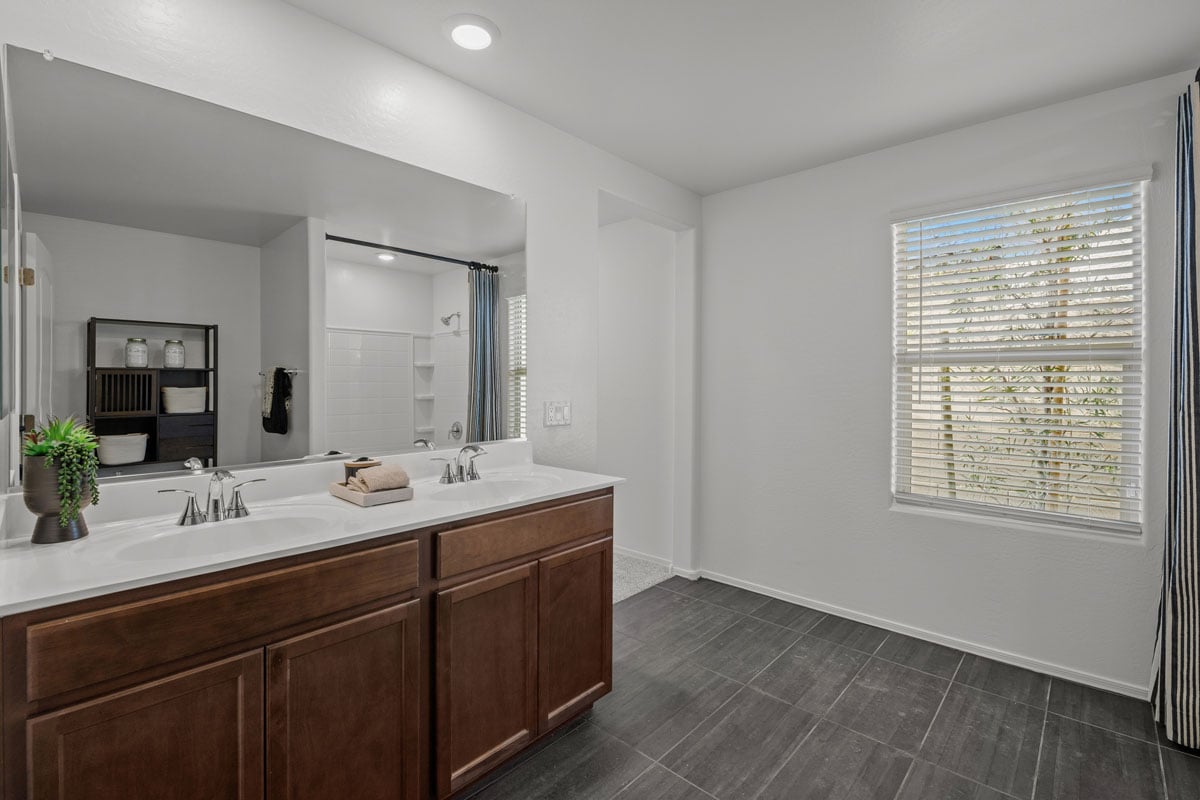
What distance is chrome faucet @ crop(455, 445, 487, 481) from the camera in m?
2.22

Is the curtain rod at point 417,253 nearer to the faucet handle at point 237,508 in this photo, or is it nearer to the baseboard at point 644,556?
the faucet handle at point 237,508

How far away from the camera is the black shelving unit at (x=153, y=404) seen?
59.6 inches

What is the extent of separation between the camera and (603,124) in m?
2.67

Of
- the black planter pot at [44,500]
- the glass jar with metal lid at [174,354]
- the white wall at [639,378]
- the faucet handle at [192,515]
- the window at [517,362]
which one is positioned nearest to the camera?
the black planter pot at [44,500]

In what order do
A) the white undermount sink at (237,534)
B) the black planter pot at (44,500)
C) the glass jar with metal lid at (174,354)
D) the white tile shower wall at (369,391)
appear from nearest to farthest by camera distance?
the black planter pot at (44,500) → the white undermount sink at (237,534) → the glass jar with metal lid at (174,354) → the white tile shower wall at (369,391)

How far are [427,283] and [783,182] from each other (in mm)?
2222

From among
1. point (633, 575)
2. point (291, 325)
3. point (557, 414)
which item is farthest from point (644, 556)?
point (291, 325)

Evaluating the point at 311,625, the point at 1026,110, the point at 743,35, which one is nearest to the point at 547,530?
the point at 311,625

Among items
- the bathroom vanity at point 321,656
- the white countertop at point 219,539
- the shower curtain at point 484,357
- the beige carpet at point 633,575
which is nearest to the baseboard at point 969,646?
the beige carpet at point 633,575

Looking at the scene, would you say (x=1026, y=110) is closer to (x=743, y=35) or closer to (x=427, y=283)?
(x=743, y=35)

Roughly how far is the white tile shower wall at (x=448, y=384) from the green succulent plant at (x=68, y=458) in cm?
108

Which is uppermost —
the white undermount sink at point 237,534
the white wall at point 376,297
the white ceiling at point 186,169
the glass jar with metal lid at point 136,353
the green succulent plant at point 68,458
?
the white ceiling at point 186,169

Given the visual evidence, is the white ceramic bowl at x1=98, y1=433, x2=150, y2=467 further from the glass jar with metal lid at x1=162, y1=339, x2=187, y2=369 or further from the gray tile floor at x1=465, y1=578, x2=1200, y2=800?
the gray tile floor at x1=465, y1=578, x2=1200, y2=800

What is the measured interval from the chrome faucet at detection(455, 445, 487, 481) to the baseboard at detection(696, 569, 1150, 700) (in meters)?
2.05
